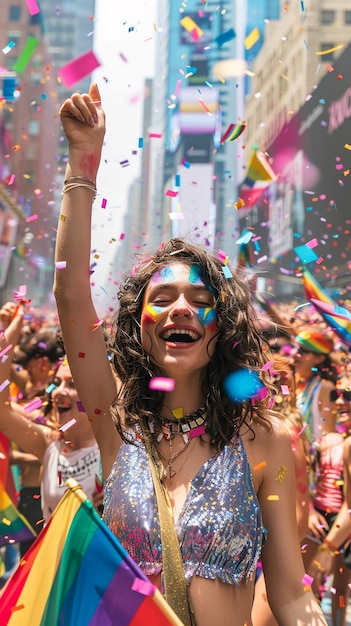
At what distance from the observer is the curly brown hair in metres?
1.98

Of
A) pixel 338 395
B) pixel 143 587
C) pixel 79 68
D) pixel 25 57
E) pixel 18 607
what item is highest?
pixel 25 57

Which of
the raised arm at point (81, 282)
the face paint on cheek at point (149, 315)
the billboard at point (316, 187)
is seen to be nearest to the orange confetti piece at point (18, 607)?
the raised arm at point (81, 282)

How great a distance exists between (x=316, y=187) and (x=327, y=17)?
5526 millimetres

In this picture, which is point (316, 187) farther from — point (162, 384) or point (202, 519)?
point (202, 519)

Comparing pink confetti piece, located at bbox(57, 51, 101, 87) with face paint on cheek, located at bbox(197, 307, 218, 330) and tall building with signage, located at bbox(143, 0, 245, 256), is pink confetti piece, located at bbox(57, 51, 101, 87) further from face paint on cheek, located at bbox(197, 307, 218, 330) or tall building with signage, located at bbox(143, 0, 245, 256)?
face paint on cheek, located at bbox(197, 307, 218, 330)

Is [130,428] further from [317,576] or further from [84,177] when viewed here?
[317,576]

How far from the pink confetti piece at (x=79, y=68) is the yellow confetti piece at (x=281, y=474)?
4.97 ft

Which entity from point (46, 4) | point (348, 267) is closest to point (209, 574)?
point (348, 267)

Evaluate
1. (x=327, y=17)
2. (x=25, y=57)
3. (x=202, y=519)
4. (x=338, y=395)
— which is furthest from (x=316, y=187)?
(x=202, y=519)

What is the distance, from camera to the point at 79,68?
9.12 feet

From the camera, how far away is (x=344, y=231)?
39.0 ft

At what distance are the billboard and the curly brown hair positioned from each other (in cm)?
773

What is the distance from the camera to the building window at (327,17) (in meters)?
21.5

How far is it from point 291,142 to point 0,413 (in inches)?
727
